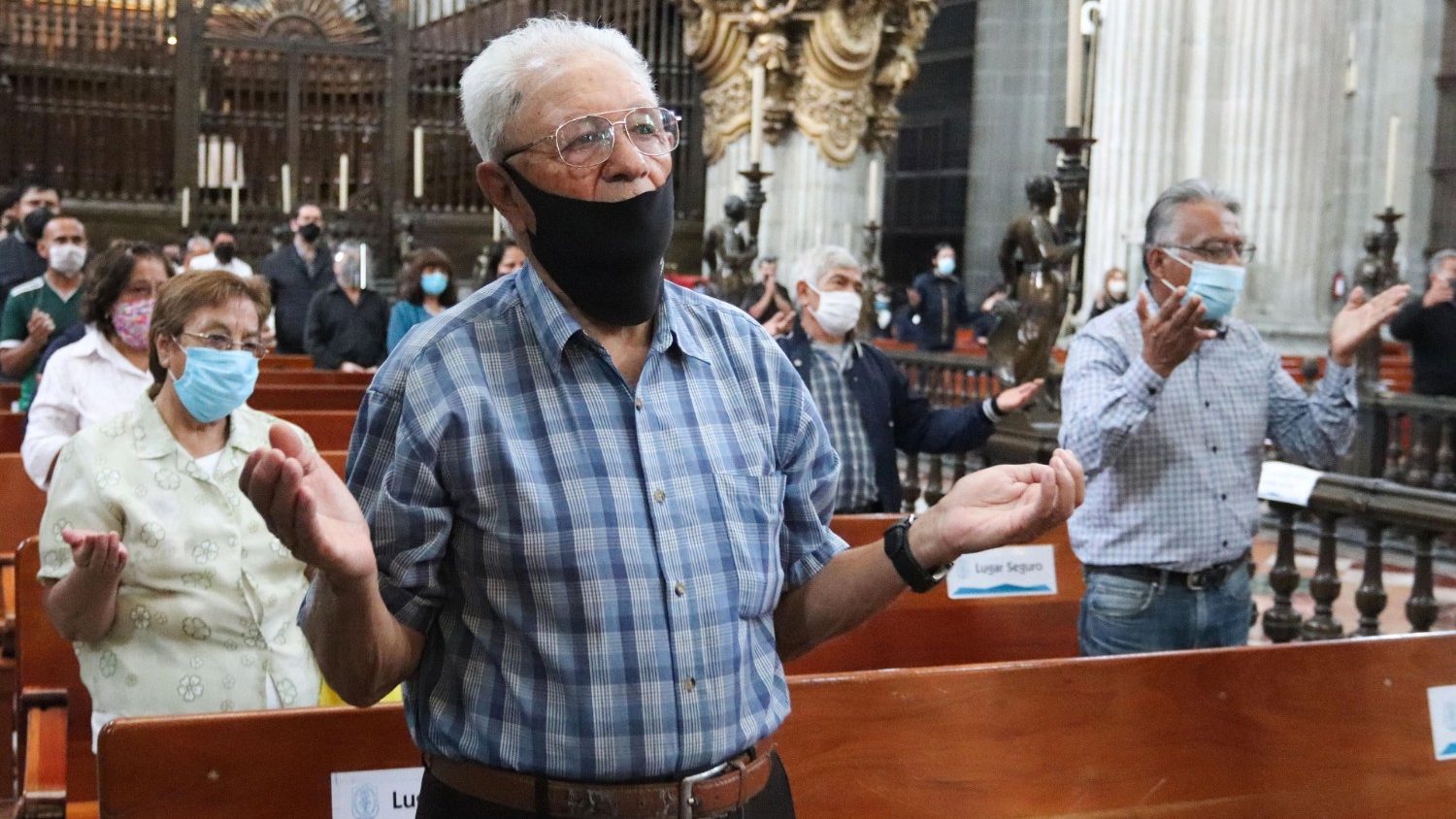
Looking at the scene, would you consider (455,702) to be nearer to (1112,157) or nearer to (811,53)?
(1112,157)

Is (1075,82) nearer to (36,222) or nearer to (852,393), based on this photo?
(852,393)

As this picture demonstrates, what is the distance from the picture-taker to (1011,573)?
4.64 m

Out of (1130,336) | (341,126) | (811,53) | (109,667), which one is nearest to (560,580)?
(109,667)

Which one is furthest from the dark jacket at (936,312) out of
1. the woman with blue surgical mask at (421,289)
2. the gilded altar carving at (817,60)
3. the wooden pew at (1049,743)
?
the wooden pew at (1049,743)

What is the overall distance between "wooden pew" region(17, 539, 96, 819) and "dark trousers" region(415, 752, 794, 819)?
5.58 ft

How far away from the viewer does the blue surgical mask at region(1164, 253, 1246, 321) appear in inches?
136

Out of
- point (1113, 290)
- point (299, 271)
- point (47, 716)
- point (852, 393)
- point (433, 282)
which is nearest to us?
point (47, 716)

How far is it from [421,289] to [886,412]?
3988 mm

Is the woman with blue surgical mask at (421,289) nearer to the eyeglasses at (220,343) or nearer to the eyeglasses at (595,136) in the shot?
the eyeglasses at (220,343)

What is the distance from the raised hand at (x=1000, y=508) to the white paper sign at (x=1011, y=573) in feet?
8.73

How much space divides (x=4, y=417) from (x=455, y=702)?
5035 mm

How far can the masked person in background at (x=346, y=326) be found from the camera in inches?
361

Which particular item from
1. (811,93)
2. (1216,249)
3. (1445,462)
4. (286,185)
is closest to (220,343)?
(1216,249)

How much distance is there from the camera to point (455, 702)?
6.08ft
